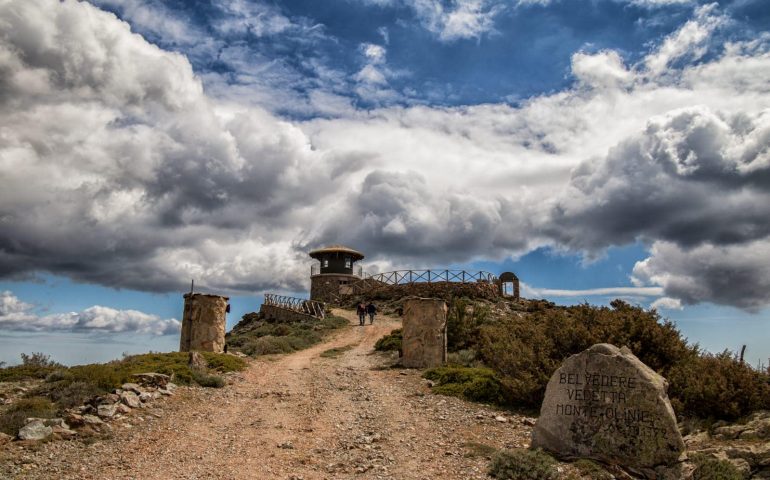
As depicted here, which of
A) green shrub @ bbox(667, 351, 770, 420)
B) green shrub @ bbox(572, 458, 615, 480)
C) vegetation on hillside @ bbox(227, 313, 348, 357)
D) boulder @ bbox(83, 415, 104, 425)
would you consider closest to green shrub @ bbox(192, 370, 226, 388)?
boulder @ bbox(83, 415, 104, 425)

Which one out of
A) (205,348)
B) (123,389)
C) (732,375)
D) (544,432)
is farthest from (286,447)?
(205,348)

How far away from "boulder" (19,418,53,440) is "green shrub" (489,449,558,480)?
25.4 ft

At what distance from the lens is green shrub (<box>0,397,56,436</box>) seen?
33.8ft

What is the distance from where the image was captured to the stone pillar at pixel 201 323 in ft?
71.6

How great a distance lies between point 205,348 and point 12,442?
12314 mm

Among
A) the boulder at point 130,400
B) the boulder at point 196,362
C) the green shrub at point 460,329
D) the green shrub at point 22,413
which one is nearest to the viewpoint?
the green shrub at point 22,413

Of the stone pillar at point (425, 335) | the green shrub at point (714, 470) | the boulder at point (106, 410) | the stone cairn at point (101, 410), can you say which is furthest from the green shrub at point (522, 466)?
the stone pillar at point (425, 335)

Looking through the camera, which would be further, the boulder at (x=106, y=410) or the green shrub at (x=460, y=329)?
the green shrub at (x=460, y=329)

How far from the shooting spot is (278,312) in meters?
45.1

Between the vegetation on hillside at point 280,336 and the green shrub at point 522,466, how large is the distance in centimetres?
1591

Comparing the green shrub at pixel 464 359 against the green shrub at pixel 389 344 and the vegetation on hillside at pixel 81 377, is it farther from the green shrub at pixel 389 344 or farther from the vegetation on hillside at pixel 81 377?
the vegetation on hillside at pixel 81 377

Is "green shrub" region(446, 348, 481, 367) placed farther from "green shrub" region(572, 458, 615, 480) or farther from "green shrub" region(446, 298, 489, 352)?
"green shrub" region(572, 458, 615, 480)

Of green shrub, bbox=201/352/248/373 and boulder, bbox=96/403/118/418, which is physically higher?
green shrub, bbox=201/352/248/373

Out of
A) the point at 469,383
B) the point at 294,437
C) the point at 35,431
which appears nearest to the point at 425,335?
the point at 469,383
